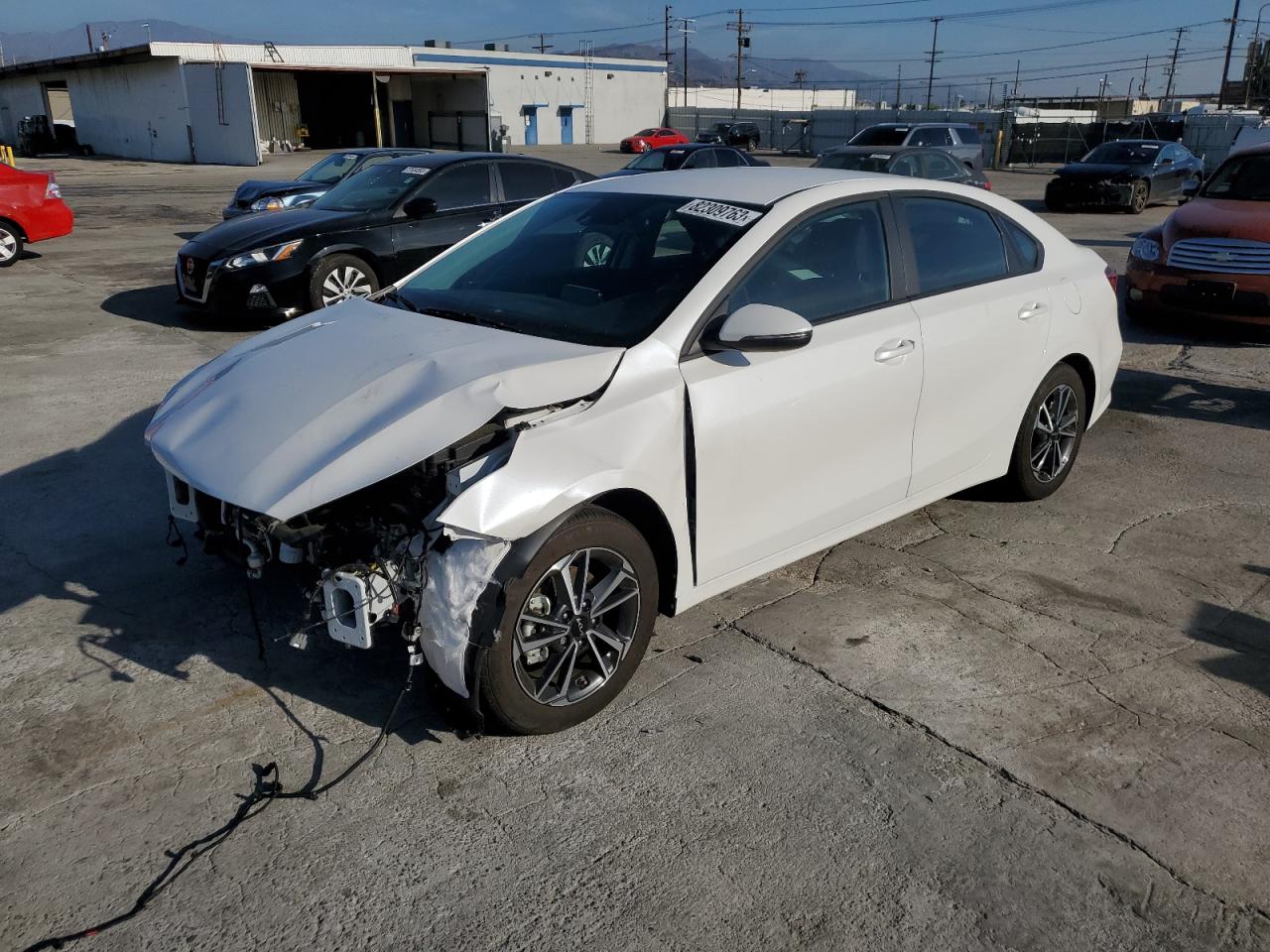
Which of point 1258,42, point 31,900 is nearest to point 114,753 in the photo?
point 31,900

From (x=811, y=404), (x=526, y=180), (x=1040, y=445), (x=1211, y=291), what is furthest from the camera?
(x=526, y=180)

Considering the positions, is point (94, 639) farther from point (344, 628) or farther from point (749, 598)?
point (749, 598)

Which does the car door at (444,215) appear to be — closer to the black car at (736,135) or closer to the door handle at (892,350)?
the door handle at (892,350)

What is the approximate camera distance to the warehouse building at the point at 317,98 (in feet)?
143

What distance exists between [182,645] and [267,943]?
5.51 ft

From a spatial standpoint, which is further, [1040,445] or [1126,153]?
[1126,153]

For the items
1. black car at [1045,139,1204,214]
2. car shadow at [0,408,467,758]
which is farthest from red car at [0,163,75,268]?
black car at [1045,139,1204,214]

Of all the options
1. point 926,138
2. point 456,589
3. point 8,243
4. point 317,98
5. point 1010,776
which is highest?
point 317,98

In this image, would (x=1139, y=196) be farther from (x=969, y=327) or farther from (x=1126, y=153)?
(x=969, y=327)

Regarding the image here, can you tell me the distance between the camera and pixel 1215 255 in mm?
8742

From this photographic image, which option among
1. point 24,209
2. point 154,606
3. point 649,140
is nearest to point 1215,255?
point 154,606

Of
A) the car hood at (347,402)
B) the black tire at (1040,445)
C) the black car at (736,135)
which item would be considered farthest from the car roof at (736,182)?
the black car at (736,135)

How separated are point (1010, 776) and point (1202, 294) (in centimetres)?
718

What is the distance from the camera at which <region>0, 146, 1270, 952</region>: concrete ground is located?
266 cm
